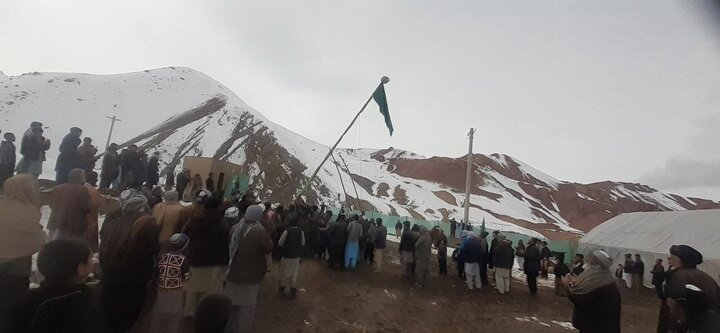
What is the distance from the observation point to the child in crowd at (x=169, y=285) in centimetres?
406

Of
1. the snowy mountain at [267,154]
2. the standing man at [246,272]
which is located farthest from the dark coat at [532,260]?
the snowy mountain at [267,154]

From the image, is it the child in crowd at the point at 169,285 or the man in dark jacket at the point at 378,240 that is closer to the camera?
the child in crowd at the point at 169,285

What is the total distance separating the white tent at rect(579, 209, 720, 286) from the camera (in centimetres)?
1769

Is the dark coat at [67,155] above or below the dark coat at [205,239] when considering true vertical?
above

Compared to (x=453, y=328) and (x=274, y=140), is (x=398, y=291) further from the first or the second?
(x=274, y=140)

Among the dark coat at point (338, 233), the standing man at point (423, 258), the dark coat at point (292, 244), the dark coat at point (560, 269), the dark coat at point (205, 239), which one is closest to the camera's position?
the dark coat at point (205, 239)

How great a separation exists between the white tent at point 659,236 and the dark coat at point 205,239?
17.9 metres

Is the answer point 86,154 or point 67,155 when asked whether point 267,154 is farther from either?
point 67,155

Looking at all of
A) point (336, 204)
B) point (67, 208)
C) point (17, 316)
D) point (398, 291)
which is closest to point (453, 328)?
point (398, 291)

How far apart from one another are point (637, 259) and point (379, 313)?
510 inches

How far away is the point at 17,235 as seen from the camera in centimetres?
338

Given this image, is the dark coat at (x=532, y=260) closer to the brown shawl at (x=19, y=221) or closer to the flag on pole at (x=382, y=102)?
the flag on pole at (x=382, y=102)

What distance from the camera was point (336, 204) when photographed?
47.9 metres

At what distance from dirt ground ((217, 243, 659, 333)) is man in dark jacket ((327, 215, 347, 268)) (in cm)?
32
